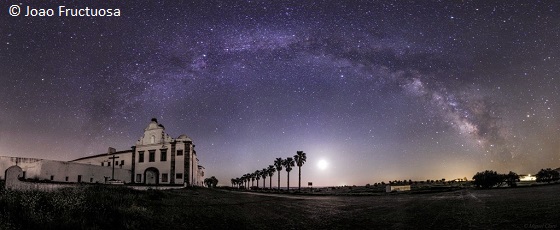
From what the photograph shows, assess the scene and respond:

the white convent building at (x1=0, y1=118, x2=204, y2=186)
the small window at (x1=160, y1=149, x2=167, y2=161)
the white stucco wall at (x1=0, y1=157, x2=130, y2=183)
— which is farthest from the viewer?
the small window at (x1=160, y1=149, x2=167, y2=161)

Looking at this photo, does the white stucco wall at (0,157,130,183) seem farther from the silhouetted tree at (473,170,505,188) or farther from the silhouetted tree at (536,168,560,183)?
the silhouetted tree at (536,168,560,183)

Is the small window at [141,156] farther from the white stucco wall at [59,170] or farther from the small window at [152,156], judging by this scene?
the white stucco wall at [59,170]

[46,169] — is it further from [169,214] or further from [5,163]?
[169,214]

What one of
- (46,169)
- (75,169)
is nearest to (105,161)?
(75,169)

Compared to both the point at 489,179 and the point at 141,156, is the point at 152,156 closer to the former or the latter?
the point at 141,156

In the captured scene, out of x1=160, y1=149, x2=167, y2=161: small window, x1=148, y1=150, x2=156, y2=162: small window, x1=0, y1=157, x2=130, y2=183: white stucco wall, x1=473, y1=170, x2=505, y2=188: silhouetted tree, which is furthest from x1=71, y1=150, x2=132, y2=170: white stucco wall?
x1=473, y1=170, x2=505, y2=188: silhouetted tree

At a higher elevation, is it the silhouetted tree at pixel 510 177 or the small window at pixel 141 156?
the small window at pixel 141 156

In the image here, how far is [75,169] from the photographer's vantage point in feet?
142

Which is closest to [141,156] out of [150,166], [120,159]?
[150,166]

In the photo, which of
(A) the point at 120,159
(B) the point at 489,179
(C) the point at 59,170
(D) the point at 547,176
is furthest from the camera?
(D) the point at 547,176

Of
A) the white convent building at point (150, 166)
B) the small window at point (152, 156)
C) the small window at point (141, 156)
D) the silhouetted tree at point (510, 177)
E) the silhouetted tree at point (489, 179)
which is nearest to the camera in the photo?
the white convent building at point (150, 166)

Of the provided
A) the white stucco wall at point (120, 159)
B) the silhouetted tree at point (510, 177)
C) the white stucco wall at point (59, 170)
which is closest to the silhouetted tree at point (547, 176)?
the silhouetted tree at point (510, 177)

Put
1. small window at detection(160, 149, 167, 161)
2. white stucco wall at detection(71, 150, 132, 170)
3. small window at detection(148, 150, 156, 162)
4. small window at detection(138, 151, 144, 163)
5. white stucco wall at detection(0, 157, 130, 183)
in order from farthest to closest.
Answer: white stucco wall at detection(71, 150, 132, 170), small window at detection(138, 151, 144, 163), small window at detection(148, 150, 156, 162), small window at detection(160, 149, 167, 161), white stucco wall at detection(0, 157, 130, 183)

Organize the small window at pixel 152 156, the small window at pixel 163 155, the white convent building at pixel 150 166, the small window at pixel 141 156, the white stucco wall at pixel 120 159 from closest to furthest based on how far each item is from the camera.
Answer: the white convent building at pixel 150 166
the small window at pixel 163 155
the small window at pixel 152 156
the small window at pixel 141 156
the white stucco wall at pixel 120 159
